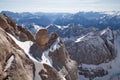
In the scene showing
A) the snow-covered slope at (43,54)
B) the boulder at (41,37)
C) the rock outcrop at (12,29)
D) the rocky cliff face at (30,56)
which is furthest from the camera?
the boulder at (41,37)

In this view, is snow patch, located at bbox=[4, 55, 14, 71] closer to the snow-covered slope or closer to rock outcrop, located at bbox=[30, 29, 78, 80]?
the snow-covered slope

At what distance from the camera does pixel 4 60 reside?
2074 inches

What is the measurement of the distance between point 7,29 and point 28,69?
57.6 feet

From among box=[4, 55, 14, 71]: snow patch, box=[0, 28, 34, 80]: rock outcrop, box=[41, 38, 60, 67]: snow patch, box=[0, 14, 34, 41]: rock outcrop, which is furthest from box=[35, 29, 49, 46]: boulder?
box=[4, 55, 14, 71]: snow patch

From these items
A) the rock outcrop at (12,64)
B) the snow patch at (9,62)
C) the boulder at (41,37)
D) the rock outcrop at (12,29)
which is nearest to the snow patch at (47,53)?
the boulder at (41,37)

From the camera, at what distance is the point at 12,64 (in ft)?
175

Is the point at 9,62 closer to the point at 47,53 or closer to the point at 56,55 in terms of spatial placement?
the point at 47,53

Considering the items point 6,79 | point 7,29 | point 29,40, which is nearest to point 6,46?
point 6,79

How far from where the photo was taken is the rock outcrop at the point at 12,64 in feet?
168

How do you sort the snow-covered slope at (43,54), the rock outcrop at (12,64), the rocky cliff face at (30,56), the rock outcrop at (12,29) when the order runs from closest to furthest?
1. the rock outcrop at (12,64)
2. the rocky cliff face at (30,56)
3. the snow-covered slope at (43,54)
4. the rock outcrop at (12,29)

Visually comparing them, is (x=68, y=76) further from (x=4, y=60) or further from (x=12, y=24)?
(x=4, y=60)

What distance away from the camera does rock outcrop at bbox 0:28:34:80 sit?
2018 inches

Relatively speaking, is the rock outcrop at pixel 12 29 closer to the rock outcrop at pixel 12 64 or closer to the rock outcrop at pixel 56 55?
the rock outcrop at pixel 56 55

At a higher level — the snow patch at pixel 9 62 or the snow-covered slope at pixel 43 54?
the snow patch at pixel 9 62
